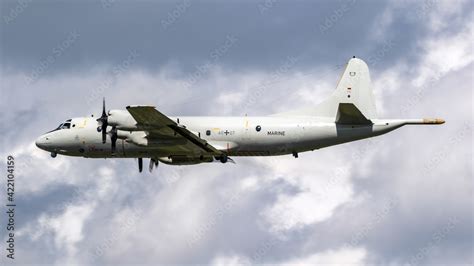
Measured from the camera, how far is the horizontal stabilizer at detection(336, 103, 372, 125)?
60.7 m

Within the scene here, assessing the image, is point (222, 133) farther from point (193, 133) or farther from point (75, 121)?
point (75, 121)

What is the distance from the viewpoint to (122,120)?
2382 inches

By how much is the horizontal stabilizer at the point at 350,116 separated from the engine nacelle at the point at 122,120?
12047 millimetres

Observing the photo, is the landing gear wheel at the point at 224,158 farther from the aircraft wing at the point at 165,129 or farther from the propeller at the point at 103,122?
the propeller at the point at 103,122

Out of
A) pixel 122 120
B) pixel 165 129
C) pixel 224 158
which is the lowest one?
pixel 224 158

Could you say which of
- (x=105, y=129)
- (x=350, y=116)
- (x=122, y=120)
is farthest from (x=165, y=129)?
(x=350, y=116)

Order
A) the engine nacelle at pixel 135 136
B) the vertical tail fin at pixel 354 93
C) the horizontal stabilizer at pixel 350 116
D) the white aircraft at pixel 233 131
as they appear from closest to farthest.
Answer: the horizontal stabilizer at pixel 350 116, the white aircraft at pixel 233 131, the engine nacelle at pixel 135 136, the vertical tail fin at pixel 354 93

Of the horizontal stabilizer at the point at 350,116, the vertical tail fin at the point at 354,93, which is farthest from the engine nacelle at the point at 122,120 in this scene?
the horizontal stabilizer at the point at 350,116

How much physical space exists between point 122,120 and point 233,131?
6914 millimetres

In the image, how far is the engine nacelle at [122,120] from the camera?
198 ft

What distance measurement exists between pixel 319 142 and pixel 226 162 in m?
5.98

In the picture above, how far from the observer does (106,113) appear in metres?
63.5

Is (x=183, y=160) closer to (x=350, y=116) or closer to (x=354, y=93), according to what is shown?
(x=350, y=116)

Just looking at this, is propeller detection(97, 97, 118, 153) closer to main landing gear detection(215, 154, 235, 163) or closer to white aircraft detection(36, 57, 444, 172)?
white aircraft detection(36, 57, 444, 172)
